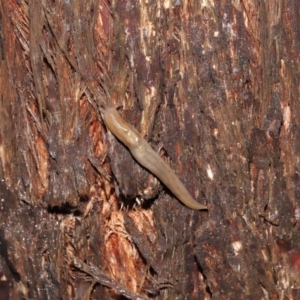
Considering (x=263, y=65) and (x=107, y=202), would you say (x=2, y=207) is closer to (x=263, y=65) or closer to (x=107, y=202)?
(x=107, y=202)

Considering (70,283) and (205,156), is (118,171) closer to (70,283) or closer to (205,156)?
(205,156)

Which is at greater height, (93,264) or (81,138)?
(81,138)

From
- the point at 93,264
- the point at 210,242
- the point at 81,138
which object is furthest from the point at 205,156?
the point at 93,264

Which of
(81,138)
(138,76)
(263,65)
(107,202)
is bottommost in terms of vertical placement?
(107,202)

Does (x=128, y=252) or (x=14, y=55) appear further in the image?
(x=128, y=252)
